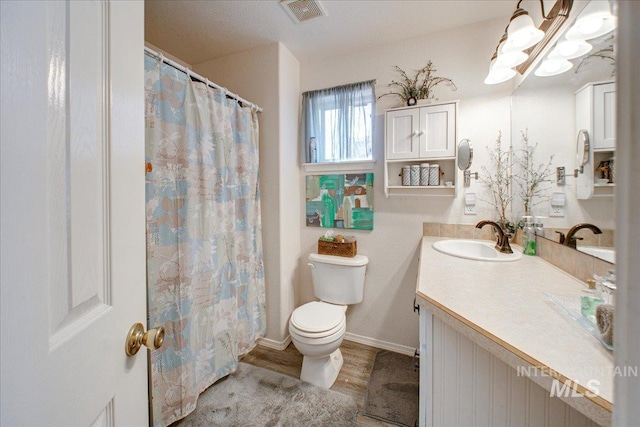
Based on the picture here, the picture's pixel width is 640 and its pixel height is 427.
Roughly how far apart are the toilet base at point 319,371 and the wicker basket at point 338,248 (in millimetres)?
730

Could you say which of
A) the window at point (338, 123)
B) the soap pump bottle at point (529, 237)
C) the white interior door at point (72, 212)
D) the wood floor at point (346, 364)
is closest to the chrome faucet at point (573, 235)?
the soap pump bottle at point (529, 237)

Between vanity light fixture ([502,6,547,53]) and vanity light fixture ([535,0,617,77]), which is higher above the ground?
vanity light fixture ([502,6,547,53])

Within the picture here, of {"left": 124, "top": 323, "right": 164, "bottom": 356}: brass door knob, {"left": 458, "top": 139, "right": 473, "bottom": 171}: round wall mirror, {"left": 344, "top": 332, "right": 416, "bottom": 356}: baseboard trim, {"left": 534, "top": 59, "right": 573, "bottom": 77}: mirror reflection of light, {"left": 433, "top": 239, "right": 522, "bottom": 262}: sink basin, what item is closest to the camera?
{"left": 124, "top": 323, "right": 164, "bottom": 356}: brass door knob

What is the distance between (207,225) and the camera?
56.6 inches

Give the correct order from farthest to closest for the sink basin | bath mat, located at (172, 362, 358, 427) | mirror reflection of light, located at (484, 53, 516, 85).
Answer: the sink basin, mirror reflection of light, located at (484, 53, 516, 85), bath mat, located at (172, 362, 358, 427)

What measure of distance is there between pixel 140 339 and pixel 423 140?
71.9 inches

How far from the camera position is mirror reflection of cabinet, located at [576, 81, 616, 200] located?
2.82 feet

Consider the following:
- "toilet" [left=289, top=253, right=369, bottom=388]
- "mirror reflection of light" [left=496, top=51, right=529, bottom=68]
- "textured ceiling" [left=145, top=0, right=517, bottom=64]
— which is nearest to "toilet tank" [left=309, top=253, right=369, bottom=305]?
"toilet" [left=289, top=253, right=369, bottom=388]

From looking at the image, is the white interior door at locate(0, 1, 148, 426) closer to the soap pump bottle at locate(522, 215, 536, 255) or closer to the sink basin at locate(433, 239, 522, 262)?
the sink basin at locate(433, 239, 522, 262)

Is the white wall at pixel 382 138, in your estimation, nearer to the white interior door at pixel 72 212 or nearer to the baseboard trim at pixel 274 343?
the baseboard trim at pixel 274 343

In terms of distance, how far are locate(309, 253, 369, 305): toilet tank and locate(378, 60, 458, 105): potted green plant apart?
1.29m

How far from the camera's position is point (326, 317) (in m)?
1.61

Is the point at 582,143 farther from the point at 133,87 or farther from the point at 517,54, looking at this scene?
the point at 133,87

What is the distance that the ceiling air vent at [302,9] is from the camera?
1.52 meters
